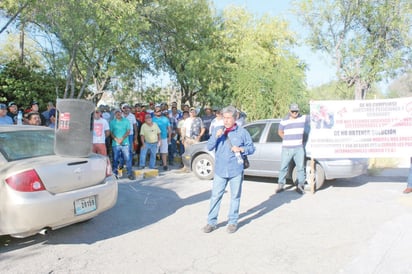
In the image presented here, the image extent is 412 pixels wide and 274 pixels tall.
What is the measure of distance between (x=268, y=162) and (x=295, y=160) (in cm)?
95

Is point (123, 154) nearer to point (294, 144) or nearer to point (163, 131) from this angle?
point (163, 131)

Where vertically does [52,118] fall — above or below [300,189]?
above

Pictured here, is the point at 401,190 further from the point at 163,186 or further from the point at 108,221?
the point at 108,221

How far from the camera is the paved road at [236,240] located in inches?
161

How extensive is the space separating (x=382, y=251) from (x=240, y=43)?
50.8 feet

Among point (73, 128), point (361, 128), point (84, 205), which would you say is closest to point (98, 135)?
point (73, 128)

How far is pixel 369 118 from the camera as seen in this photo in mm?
7578

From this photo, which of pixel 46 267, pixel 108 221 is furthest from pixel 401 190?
pixel 46 267

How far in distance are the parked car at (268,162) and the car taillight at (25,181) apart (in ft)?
17.5

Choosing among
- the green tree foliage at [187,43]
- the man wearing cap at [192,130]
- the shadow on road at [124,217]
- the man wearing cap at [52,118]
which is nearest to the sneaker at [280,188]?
the shadow on road at [124,217]

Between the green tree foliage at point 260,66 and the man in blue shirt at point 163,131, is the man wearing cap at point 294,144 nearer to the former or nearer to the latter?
the man in blue shirt at point 163,131

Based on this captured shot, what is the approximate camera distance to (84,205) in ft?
15.6

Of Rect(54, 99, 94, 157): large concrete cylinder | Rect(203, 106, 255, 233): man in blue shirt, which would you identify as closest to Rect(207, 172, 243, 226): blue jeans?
Rect(203, 106, 255, 233): man in blue shirt

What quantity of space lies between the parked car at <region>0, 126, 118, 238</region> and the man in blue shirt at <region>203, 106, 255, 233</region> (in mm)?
1424
